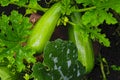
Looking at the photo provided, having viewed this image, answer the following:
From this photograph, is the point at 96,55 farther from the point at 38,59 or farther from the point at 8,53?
the point at 8,53

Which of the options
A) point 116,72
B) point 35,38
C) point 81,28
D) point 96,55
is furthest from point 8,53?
point 116,72

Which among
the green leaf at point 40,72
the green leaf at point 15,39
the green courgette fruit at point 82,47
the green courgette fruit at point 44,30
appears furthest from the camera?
the green courgette fruit at point 82,47

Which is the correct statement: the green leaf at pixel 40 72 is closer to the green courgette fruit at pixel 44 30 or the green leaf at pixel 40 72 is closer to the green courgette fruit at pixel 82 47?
the green courgette fruit at pixel 44 30

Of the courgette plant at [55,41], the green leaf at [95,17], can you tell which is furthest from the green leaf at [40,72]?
the green leaf at [95,17]

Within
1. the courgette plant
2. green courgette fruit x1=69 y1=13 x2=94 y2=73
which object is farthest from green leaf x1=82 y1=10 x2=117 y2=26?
green courgette fruit x1=69 y1=13 x2=94 y2=73

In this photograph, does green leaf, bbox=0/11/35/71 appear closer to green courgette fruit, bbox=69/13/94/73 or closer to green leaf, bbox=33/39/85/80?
green courgette fruit, bbox=69/13/94/73

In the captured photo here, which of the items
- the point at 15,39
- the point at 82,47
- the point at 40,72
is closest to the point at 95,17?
the point at 82,47

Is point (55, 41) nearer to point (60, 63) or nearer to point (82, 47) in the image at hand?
point (60, 63)

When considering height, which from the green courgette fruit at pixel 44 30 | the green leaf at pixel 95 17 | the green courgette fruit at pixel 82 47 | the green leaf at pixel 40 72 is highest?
the green leaf at pixel 40 72

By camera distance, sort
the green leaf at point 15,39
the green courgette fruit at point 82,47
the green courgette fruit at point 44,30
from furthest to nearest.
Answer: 1. the green courgette fruit at point 82,47
2. the green courgette fruit at point 44,30
3. the green leaf at point 15,39
